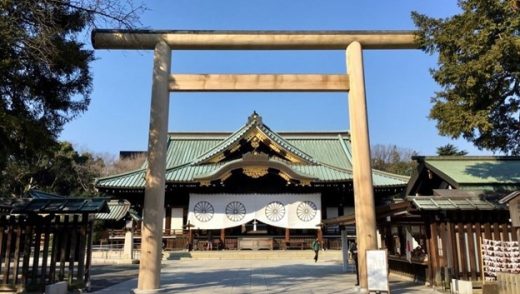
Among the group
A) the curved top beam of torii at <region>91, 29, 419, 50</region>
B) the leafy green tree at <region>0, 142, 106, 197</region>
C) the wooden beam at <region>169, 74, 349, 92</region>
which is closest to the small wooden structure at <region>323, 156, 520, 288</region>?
the wooden beam at <region>169, 74, 349, 92</region>


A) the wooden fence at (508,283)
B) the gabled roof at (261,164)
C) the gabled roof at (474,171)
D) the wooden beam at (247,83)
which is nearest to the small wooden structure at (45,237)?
the wooden beam at (247,83)

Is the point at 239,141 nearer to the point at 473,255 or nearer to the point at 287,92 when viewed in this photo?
the point at 287,92

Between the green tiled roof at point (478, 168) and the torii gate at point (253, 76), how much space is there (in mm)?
3990

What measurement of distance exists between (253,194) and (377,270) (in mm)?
15154

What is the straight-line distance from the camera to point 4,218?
32.3ft

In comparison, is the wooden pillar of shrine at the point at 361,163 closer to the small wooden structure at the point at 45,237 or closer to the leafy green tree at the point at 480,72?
the leafy green tree at the point at 480,72

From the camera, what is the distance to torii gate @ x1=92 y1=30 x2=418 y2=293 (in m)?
9.91

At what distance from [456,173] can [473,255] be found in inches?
143

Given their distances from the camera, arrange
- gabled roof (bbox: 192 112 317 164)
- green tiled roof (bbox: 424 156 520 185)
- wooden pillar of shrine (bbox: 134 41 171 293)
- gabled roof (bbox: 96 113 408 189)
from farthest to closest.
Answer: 1. gabled roof (bbox: 192 112 317 164)
2. gabled roof (bbox: 96 113 408 189)
3. green tiled roof (bbox: 424 156 520 185)
4. wooden pillar of shrine (bbox: 134 41 171 293)

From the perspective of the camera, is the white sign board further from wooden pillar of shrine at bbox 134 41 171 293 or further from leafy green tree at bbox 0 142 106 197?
leafy green tree at bbox 0 142 106 197

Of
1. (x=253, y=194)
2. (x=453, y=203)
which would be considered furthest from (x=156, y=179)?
(x=253, y=194)

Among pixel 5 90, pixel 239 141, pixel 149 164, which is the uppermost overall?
pixel 239 141

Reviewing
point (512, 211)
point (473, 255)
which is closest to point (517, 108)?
point (512, 211)

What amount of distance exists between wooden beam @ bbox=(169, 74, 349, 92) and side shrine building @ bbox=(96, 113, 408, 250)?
1183cm
